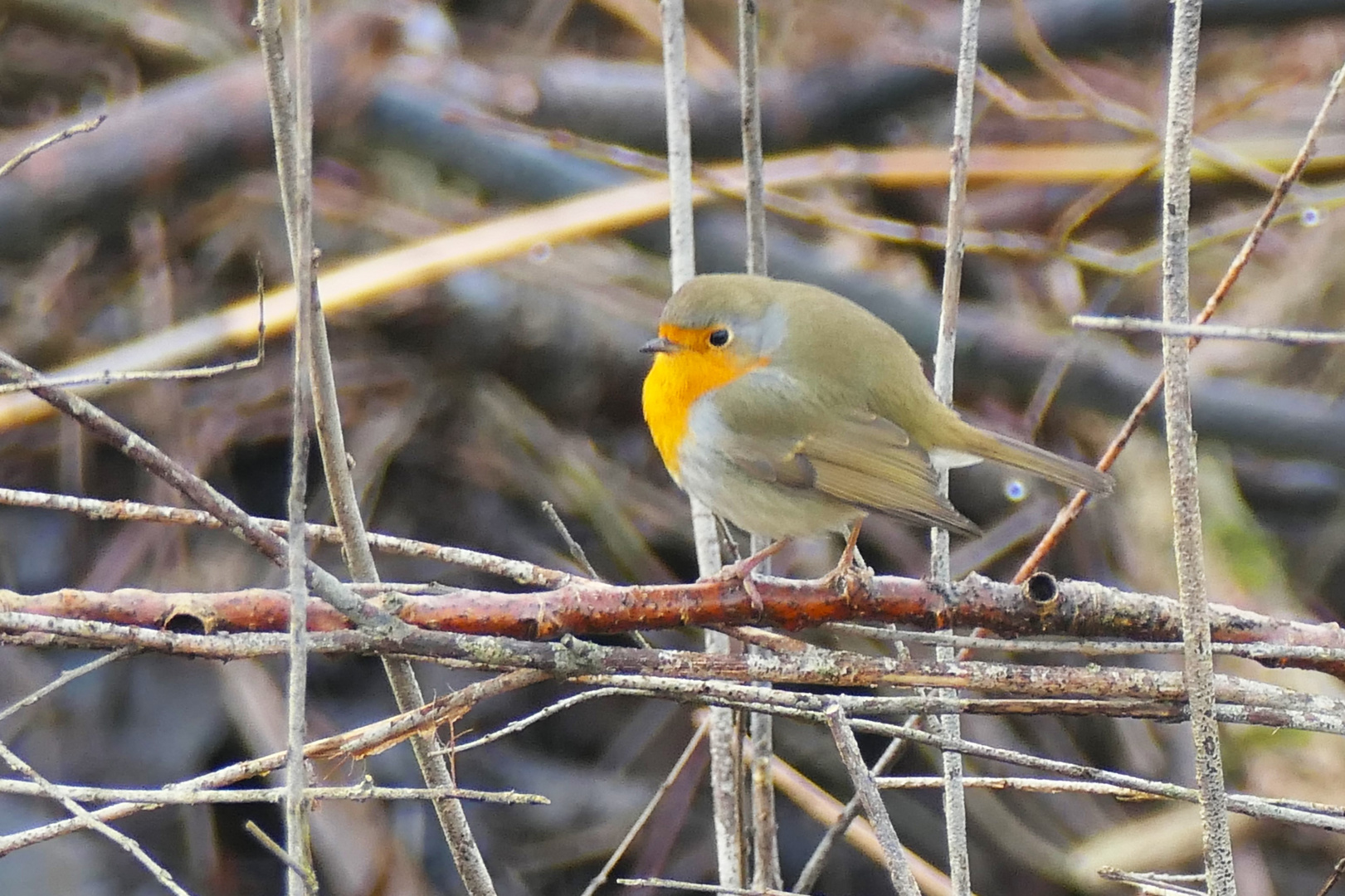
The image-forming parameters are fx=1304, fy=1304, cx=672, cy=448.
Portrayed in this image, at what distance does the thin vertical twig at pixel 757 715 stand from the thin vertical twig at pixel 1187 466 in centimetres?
76

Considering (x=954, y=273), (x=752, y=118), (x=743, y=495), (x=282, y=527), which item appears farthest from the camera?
(x=743, y=495)

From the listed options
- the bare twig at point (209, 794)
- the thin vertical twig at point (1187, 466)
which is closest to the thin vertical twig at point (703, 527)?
the bare twig at point (209, 794)

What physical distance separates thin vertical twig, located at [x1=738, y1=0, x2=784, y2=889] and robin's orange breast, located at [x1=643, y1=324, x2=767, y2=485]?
0.69 metres

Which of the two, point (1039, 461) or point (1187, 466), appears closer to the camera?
point (1187, 466)

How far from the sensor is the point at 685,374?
9.70 ft

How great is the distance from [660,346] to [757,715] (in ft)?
3.50

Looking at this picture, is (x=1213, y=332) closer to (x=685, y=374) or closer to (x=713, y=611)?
(x=713, y=611)

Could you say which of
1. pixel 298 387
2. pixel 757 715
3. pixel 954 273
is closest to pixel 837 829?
pixel 757 715

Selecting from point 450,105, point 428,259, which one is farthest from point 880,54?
point 428,259

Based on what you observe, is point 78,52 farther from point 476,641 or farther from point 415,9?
point 476,641

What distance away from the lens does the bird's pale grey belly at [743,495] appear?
101 inches

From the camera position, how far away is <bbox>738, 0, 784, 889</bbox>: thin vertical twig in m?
2.04

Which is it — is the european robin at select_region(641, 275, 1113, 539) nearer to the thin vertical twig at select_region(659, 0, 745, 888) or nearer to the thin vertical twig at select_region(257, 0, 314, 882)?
the thin vertical twig at select_region(659, 0, 745, 888)

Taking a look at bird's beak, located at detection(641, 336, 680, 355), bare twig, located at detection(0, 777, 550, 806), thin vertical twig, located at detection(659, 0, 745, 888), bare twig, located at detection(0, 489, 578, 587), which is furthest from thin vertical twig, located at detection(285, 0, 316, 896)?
bird's beak, located at detection(641, 336, 680, 355)
